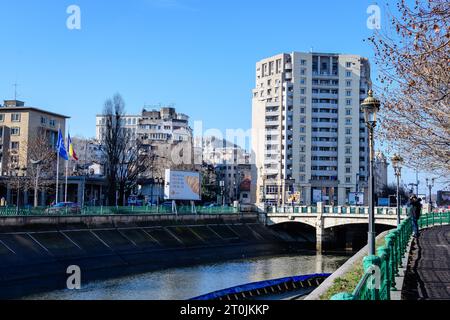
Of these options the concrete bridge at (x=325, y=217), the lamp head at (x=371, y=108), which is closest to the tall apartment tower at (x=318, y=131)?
the concrete bridge at (x=325, y=217)

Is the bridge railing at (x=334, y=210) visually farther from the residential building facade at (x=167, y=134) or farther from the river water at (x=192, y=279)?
the residential building facade at (x=167, y=134)

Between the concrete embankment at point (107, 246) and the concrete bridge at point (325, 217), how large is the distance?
19.1ft

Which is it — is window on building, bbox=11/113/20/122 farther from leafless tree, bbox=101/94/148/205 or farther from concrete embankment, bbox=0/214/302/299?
concrete embankment, bbox=0/214/302/299

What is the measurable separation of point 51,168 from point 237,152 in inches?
4040

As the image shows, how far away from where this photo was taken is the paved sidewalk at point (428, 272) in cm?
1379

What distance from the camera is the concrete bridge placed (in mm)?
65562

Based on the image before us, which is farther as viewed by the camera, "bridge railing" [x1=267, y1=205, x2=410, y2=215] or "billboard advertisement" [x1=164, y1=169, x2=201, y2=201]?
"bridge railing" [x1=267, y1=205, x2=410, y2=215]

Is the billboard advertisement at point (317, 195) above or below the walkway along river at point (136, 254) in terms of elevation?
above

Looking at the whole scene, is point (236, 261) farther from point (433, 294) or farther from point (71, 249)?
point (433, 294)

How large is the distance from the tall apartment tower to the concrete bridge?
41.5 metres

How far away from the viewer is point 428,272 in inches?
697

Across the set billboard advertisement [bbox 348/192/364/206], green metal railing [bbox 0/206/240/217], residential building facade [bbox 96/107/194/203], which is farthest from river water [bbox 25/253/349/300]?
residential building facade [bbox 96/107/194/203]

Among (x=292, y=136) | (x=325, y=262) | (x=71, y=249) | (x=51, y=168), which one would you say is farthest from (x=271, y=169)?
(x=71, y=249)

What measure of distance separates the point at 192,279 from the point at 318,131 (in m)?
84.1
